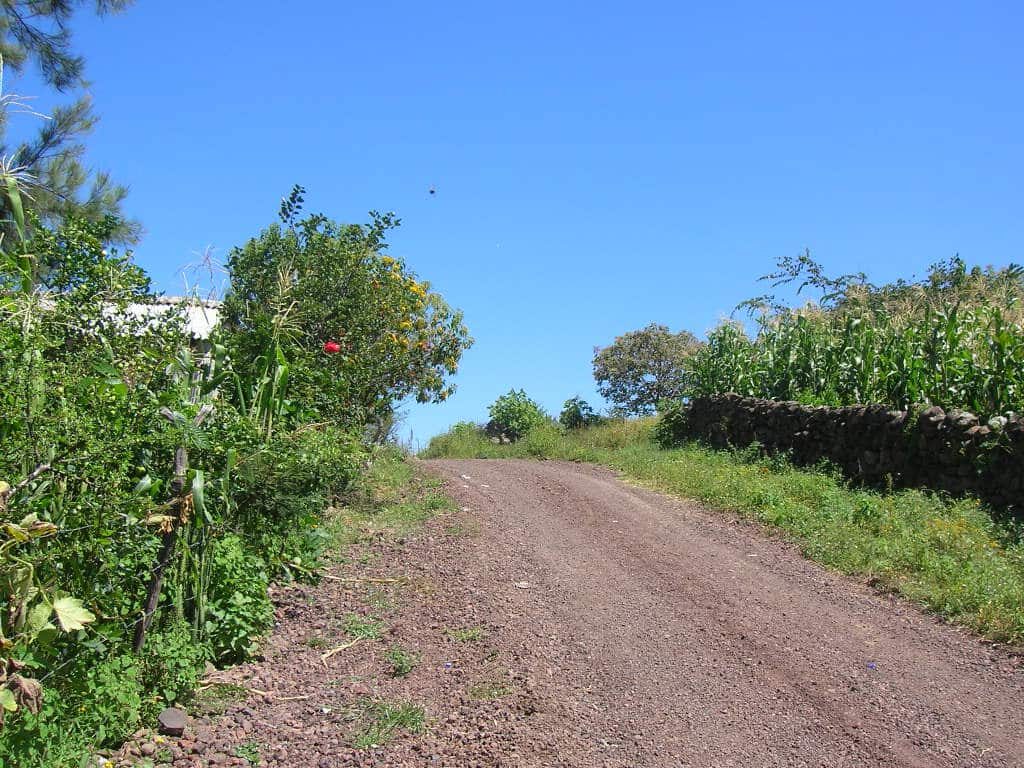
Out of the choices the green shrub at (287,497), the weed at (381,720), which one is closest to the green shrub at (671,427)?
the green shrub at (287,497)

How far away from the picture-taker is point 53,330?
5750 millimetres

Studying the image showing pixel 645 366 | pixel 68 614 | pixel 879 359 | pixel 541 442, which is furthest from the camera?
pixel 645 366

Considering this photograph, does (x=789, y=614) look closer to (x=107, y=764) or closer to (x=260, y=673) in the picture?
(x=260, y=673)

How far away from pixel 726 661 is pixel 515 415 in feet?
50.1

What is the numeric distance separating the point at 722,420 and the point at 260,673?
11.8 metres

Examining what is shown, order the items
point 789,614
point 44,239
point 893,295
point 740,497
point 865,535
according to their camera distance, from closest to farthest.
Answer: point 44,239, point 789,614, point 865,535, point 740,497, point 893,295

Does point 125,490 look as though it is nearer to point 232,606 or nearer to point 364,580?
point 232,606

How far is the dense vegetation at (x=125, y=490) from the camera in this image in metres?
4.02

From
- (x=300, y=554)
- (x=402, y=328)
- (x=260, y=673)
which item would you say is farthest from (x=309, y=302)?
(x=260, y=673)

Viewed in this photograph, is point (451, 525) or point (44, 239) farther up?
point (44, 239)

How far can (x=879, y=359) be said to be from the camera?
13062mm

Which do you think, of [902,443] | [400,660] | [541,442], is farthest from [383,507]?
[541,442]

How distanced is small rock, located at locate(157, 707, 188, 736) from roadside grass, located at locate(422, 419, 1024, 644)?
19.2 feet

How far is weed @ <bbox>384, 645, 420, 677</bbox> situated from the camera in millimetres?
5626
